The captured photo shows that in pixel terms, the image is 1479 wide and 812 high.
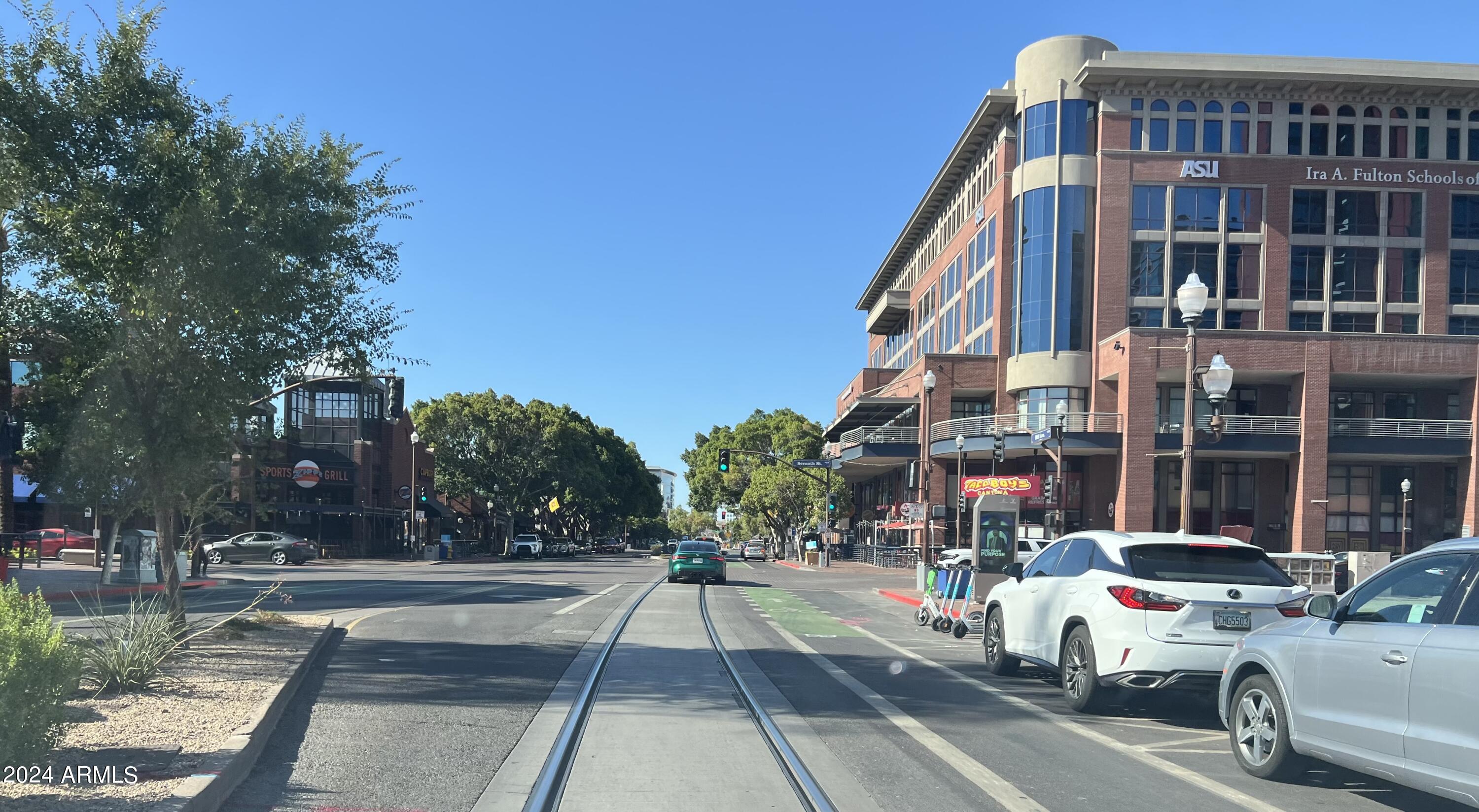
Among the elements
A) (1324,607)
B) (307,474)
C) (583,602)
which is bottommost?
(583,602)

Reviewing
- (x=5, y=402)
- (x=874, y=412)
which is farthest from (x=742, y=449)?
(x=5, y=402)

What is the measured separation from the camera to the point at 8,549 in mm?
24844

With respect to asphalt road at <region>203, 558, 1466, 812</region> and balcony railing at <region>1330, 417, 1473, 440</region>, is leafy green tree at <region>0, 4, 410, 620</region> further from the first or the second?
balcony railing at <region>1330, 417, 1473, 440</region>

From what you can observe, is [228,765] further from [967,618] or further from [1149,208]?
[1149,208]

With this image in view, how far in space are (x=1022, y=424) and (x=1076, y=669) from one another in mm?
43277

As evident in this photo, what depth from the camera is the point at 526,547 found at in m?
66.9

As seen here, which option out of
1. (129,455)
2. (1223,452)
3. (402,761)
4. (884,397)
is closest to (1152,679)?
(402,761)

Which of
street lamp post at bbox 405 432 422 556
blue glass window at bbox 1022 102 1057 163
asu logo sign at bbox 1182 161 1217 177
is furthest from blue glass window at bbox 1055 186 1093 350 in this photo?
street lamp post at bbox 405 432 422 556

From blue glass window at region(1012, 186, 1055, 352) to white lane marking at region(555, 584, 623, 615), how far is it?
92.9 ft

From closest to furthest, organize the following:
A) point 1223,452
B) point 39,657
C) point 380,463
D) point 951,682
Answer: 1. point 39,657
2. point 951,682
3. point 1223,452
4. point 380,463

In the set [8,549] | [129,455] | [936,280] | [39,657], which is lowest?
A: [8,549]

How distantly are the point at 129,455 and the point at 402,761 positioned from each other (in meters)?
6.76

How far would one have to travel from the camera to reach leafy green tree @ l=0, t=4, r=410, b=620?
36.7ft

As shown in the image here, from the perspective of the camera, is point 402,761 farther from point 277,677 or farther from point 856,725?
point 856,725
